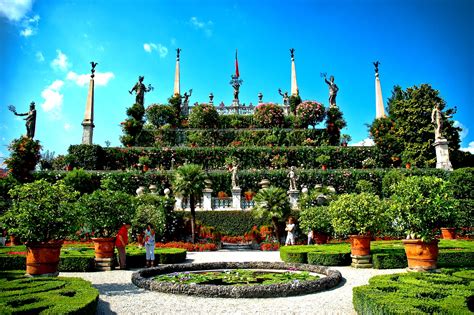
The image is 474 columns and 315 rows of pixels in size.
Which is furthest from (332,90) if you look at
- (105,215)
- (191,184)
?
(105,215)

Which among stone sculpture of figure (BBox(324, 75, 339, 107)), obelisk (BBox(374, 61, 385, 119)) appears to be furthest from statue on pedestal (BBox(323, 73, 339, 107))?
obelisk (BBox(374, 61, 385, 119))

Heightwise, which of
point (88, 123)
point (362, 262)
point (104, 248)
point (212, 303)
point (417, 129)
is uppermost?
point (88, 123)

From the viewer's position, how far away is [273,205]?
19.7 m

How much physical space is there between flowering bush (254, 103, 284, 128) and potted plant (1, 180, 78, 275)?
3251cm

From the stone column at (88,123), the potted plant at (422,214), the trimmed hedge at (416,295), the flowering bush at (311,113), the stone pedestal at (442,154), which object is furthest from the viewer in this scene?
the flowering bush at (311,113)

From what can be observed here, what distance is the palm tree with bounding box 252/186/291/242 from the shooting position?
1942 cm

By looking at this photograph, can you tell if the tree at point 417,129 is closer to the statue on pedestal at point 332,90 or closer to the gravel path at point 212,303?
the statue on pedestal at point 332,90

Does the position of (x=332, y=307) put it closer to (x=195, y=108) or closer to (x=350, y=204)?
(x=350, y=204)

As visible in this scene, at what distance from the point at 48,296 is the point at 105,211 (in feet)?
20.5

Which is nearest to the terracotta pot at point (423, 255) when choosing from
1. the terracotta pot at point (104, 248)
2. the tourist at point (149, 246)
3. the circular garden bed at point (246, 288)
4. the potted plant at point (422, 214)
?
the potted plant at point (422, 214)

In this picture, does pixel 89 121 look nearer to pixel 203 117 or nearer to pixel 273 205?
pixel 203 117

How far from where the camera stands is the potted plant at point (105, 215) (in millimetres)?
11953

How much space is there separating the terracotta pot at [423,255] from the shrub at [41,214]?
8.86 metres

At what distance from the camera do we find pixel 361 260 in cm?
1185
